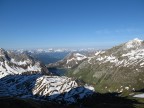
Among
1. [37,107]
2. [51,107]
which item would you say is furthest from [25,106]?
[51,107]

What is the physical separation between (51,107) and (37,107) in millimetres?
23004

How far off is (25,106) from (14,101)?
10212 mm

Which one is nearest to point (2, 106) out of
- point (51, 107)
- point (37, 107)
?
point (37, 107)

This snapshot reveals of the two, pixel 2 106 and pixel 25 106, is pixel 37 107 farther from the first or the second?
pixel 2 106

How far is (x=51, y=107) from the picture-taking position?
17775 cm

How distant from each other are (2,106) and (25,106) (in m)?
15.2

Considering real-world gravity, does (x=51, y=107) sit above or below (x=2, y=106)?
below

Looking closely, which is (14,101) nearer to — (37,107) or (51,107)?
(37,107)

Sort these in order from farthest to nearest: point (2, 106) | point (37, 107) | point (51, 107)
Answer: point (51, 107) → point (37, 107) → point (2, 106)

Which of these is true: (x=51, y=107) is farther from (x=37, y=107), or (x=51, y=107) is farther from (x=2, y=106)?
(x=2, y=106)

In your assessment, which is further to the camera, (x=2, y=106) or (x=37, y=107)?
(x=37, y=107)

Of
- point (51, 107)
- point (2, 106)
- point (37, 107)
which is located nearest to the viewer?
point (2, 106)

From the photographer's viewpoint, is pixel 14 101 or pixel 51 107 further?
pixel 51 107

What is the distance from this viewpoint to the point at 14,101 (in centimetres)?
15675
